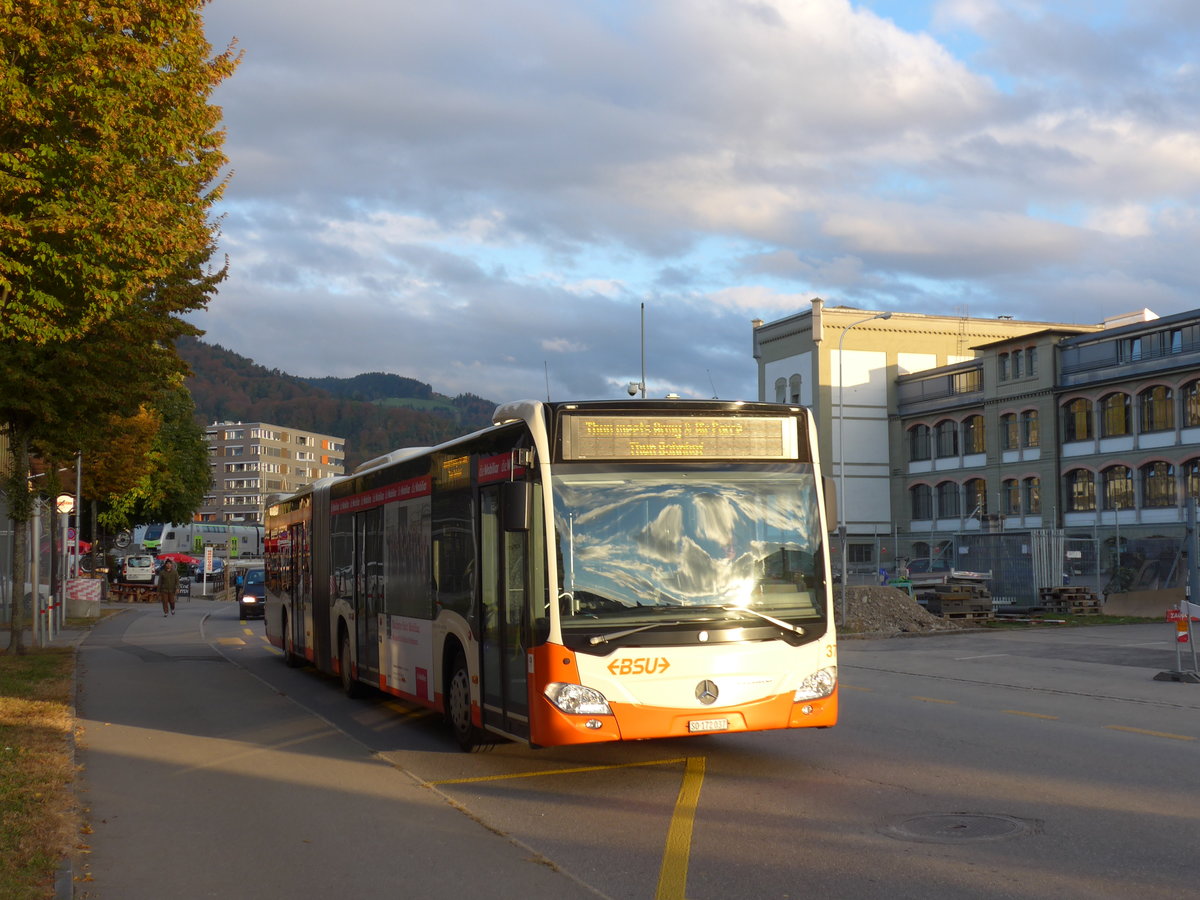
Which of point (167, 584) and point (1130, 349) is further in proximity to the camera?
point (1130, 349)

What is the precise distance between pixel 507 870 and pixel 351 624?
378 inches

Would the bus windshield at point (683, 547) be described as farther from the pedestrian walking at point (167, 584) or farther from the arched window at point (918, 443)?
the arched window at point (918, 443)

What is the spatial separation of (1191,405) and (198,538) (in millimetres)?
93662

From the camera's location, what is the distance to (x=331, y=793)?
387 inches

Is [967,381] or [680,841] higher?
[967,381]

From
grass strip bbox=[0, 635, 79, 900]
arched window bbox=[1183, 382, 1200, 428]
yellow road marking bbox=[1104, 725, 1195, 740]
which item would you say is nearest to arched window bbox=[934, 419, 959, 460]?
arched window bbox=[1183, 382, 1200, 428]

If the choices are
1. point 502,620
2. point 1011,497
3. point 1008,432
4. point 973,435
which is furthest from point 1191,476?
point 502,620

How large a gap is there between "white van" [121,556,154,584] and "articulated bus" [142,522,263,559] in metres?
39.0

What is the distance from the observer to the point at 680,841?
786 centimetres

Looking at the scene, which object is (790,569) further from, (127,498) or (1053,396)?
(127,498)

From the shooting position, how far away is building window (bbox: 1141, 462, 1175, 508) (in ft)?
197

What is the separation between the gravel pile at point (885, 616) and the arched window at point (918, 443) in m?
45.4

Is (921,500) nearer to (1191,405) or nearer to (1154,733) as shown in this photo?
(1191,405)

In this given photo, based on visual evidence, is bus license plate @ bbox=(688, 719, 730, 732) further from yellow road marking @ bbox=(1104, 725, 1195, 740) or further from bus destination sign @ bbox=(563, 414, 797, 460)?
yellow road marking @ bbox=(1104, 725, 1195, 740)
